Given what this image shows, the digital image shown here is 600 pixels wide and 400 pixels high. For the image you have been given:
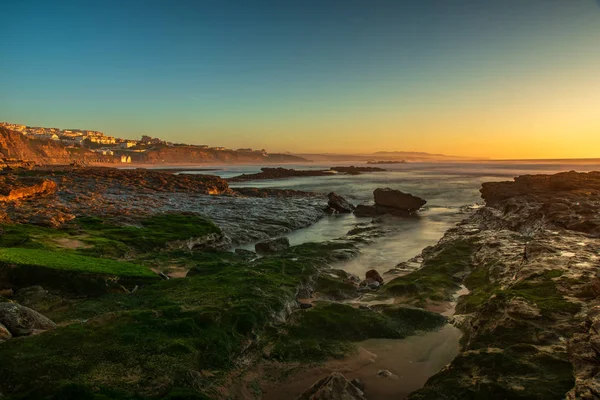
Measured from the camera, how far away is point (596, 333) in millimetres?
5207

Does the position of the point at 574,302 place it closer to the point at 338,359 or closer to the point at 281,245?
the point at 338,359

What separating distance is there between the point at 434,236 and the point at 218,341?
19555 mm

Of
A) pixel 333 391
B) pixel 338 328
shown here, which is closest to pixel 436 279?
pixel 338 328

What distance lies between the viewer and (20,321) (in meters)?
6.88

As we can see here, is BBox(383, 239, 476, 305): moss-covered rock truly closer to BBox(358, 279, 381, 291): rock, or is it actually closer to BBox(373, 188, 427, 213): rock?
BBox(358, 279, 381, 291): rock

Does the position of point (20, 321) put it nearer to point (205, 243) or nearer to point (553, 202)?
point (205, 243)

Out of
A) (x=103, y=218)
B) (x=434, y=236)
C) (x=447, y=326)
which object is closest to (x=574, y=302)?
(x=447, y=326)

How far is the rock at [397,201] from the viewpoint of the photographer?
3372cm

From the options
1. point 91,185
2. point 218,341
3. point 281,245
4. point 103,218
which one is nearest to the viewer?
point 218,341

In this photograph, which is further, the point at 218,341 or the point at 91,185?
the point at 91,185

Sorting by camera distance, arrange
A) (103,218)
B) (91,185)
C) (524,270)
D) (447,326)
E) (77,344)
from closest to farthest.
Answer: (77,344) → (447,326) → (524,270) → (103,218) → (91,185)

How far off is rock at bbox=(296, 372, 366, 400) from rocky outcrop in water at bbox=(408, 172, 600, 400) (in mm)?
958

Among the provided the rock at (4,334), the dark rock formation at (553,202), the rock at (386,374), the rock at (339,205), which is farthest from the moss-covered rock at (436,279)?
the rock at (339,205)

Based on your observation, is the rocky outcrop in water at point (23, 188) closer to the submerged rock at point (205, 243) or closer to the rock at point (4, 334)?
the submerged rock at point (205, 243)
